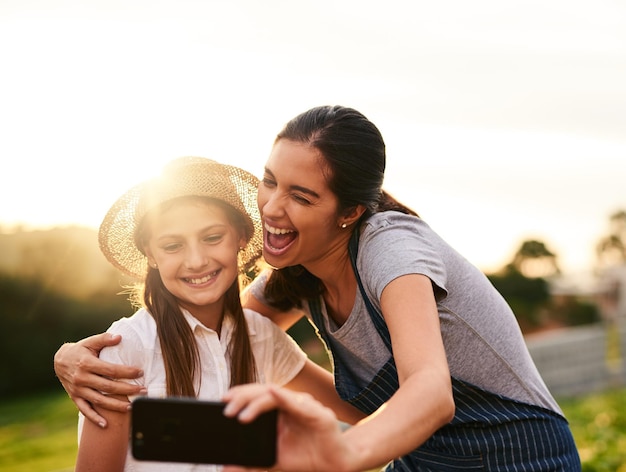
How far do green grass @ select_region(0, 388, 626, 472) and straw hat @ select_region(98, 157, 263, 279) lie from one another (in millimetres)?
4245

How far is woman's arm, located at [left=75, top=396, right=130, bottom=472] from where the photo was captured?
6.95ft

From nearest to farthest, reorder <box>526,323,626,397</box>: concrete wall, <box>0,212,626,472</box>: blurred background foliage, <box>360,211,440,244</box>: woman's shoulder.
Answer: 1. <box>360,211,440,244</box>: woman's shoulder
2. <box>0,212,626,472</box>: blurred background foliage
3. <box>526,323,626,397</box>: concrete wall

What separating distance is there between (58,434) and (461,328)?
20.4 feet

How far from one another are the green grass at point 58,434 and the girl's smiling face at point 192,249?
4328 mm

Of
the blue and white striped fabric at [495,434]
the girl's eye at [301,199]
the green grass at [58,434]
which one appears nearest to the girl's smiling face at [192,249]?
the girl's eye at [301,199]

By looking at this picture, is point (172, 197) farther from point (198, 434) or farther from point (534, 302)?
point (534, 302)

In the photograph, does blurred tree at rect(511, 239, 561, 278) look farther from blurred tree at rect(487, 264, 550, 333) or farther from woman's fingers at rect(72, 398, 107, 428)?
Answer: woman's fingers at rect(72, 398, 107, 428)

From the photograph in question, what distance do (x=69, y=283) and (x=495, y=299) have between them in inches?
279

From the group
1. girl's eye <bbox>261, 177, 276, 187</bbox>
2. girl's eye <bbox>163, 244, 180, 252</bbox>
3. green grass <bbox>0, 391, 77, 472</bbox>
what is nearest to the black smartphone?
girl's eye <bbox>163, 244, 180, 252</bbox>

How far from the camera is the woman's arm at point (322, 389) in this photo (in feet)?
8.82

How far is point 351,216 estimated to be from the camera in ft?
7.83

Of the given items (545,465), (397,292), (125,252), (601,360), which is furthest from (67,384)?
(601,360)

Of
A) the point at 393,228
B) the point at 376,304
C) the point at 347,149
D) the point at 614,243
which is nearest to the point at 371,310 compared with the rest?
the point at 376,304

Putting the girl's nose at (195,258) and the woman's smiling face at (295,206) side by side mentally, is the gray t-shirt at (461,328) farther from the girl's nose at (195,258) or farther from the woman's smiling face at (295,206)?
the girl's nose at (195,258)
